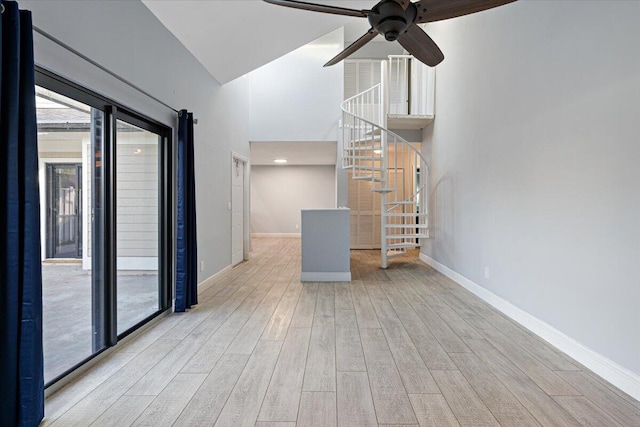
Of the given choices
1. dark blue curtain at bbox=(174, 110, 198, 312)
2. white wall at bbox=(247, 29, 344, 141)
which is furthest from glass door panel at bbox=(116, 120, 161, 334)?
white wall at bbox=(247, 29, 344, 141)

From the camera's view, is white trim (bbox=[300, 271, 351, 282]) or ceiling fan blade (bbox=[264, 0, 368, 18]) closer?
ceiling fan blade (bbox=[264, 0, 368, 18])

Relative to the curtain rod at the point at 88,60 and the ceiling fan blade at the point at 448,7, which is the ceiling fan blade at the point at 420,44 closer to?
the ceiling fan blade at the point at 448,7

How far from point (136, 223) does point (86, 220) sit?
647 mm

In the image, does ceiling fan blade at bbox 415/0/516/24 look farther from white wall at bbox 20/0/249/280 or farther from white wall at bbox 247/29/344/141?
white wall at bbox 247/29/344/141

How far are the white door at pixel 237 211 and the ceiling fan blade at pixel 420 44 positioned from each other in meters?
3.82

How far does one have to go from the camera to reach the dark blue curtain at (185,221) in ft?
12.0

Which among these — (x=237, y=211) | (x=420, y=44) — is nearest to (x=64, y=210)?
(x=420, y=44)

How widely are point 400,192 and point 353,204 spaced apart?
1.20 m

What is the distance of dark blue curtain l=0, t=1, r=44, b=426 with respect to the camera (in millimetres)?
1659

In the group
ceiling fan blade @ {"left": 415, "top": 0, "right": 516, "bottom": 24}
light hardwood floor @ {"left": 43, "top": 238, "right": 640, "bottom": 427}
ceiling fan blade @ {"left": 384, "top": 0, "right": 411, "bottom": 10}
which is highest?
ceiling fan blade @ {"left": 415, "top": 0, "right": 516, "bottom": 24}

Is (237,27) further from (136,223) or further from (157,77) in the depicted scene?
(136,223)

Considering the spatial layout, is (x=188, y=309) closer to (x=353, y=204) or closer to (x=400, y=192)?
(x=353, y=204)

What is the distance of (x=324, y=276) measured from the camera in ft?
17.2

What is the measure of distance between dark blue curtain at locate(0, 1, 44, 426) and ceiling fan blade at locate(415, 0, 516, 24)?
2279 mm
